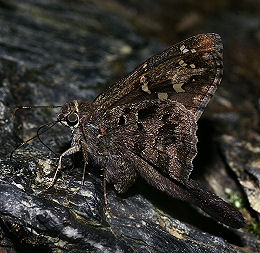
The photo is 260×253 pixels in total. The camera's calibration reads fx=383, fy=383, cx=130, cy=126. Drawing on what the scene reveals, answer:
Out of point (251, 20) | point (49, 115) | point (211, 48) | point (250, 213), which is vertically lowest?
point (250, 213)

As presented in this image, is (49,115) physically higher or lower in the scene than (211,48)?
lower

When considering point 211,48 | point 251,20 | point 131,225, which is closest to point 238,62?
point 251,20

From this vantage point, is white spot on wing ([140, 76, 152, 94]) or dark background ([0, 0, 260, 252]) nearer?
dark background ([0, 0, 260, 252])

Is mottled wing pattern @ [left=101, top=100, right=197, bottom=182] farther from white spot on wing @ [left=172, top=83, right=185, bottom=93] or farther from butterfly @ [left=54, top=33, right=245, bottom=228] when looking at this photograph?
white spot on wing @ [left=172, top=83, right=185, bottom=93]

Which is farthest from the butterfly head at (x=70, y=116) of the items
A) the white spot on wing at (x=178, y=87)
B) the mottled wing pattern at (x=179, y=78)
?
the white spot on wing at (x=178, y=87)

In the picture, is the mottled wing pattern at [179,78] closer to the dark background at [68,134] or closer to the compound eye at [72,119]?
the compound eye at [72,119]

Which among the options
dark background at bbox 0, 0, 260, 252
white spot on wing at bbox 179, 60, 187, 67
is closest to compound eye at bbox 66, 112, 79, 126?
dark background at bbox 0, 0, 260, 252

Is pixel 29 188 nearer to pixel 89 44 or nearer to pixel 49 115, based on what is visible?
pixel 49 115
